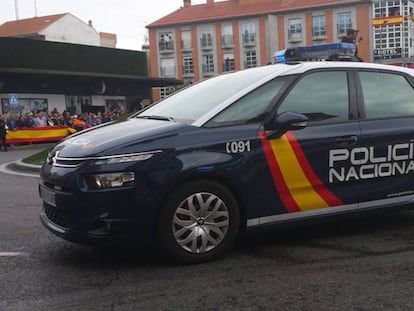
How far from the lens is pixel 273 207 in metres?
4.54

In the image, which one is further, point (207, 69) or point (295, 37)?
point (207, 69)

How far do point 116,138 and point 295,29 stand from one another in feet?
215

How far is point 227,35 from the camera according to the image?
6994 centimetres

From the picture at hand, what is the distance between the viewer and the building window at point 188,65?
237 feet

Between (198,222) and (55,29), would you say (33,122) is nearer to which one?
(198,222)

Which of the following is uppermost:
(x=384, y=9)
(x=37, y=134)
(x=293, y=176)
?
(x=384, y=9)

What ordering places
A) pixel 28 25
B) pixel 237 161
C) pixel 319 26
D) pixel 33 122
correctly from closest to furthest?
pixel 237 161 → pixel 33 122 → pixel 319 26 → pixel 28 25

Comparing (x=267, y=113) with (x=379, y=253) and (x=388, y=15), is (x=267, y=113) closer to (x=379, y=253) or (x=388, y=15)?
(x=379, y=253)

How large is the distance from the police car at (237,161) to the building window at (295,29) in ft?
209

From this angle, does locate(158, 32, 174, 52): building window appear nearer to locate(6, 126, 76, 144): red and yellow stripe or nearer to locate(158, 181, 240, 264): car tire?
locate(6, 126, 76, 144): red and yellow stripe

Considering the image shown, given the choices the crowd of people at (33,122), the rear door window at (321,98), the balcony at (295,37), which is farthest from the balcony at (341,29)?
the rear door window at (321,98)

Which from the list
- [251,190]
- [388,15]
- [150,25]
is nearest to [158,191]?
[251,190]

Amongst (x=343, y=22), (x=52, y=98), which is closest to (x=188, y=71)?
(x=343, y=22)

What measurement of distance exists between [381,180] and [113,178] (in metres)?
2.44
